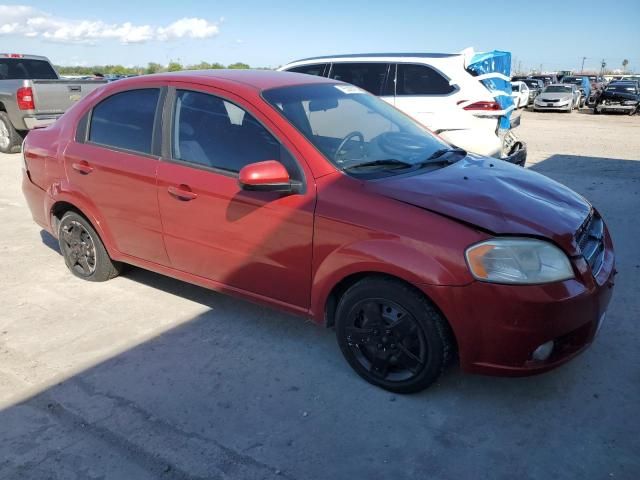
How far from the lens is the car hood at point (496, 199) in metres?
2.72

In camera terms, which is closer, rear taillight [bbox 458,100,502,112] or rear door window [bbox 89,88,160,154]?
rear door window [bbox 89,88,160,154]

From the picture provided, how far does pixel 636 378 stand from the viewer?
3.14 meters

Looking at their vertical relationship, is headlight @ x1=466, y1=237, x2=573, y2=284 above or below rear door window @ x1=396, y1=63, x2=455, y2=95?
below

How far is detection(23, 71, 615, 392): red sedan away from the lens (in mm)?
2643

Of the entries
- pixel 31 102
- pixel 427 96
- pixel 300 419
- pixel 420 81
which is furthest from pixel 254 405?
pixel 31 102

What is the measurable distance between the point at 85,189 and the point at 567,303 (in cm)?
337

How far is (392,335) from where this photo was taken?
2.91 m

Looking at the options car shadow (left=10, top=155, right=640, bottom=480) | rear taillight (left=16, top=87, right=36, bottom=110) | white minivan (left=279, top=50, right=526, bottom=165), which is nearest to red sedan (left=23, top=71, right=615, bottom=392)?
car shadow (left=10, top=155, right=640, bottom=480)

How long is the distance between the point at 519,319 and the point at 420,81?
18.0 ft

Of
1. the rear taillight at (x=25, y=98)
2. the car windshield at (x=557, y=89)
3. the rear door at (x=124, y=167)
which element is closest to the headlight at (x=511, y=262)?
the rear door at (x=124, y=167)

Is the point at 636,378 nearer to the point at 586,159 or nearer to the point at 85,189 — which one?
the point at 85,189

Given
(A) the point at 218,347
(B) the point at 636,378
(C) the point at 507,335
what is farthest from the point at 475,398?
(A) the point at 218,347

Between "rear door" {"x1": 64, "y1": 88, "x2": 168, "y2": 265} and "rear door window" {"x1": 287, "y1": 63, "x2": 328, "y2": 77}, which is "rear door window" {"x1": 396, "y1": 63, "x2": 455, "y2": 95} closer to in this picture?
"rear door window" {"x1": 287, "y1": 63, "x2": 328, "y2": 77}

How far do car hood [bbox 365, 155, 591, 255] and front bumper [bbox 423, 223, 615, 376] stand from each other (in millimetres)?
247
